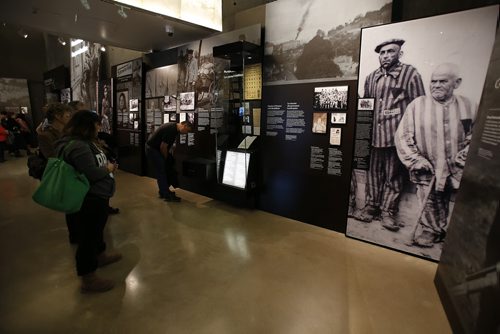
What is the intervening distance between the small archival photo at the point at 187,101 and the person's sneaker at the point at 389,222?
153 inches

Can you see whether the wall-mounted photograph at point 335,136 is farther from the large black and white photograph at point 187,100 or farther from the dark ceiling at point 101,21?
the large black and white photograph at point 187,100

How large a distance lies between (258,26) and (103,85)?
5917 mm

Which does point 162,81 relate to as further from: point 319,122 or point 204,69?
point 319,122

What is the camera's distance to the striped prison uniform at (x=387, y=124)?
2.97 m

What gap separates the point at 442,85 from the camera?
2.76 m

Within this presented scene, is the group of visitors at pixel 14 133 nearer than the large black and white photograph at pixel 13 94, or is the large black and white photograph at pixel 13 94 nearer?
the group of visitors at pixel 14 133

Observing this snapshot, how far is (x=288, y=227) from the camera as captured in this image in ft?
12.7

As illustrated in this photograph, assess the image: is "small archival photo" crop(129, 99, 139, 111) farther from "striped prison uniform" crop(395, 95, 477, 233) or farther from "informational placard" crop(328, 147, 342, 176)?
"striped prison uniform" crop(395, 95, 477, 233)

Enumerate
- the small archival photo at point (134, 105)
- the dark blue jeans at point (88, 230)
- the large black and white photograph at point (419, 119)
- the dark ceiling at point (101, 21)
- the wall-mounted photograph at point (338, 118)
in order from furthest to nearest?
the small archival photo at point (134, 105), the dark ceiling at point (101, 21), the wall-mounted photograph at point (338, 118), the large black and white photograph at point (419, 119), the dark blue jeans at point (88, 230)

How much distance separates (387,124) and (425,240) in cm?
132

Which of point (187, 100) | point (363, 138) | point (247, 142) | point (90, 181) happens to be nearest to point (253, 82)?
point (247, 142)

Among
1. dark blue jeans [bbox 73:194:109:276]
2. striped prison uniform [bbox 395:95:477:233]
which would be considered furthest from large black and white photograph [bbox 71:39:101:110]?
striped prison uniform [bbox 395:95:477:233]

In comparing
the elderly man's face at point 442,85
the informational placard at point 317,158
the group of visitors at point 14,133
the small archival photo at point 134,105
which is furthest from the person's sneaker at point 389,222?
the group of visitors at point 14,133

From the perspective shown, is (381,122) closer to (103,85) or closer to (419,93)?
(419,93)
